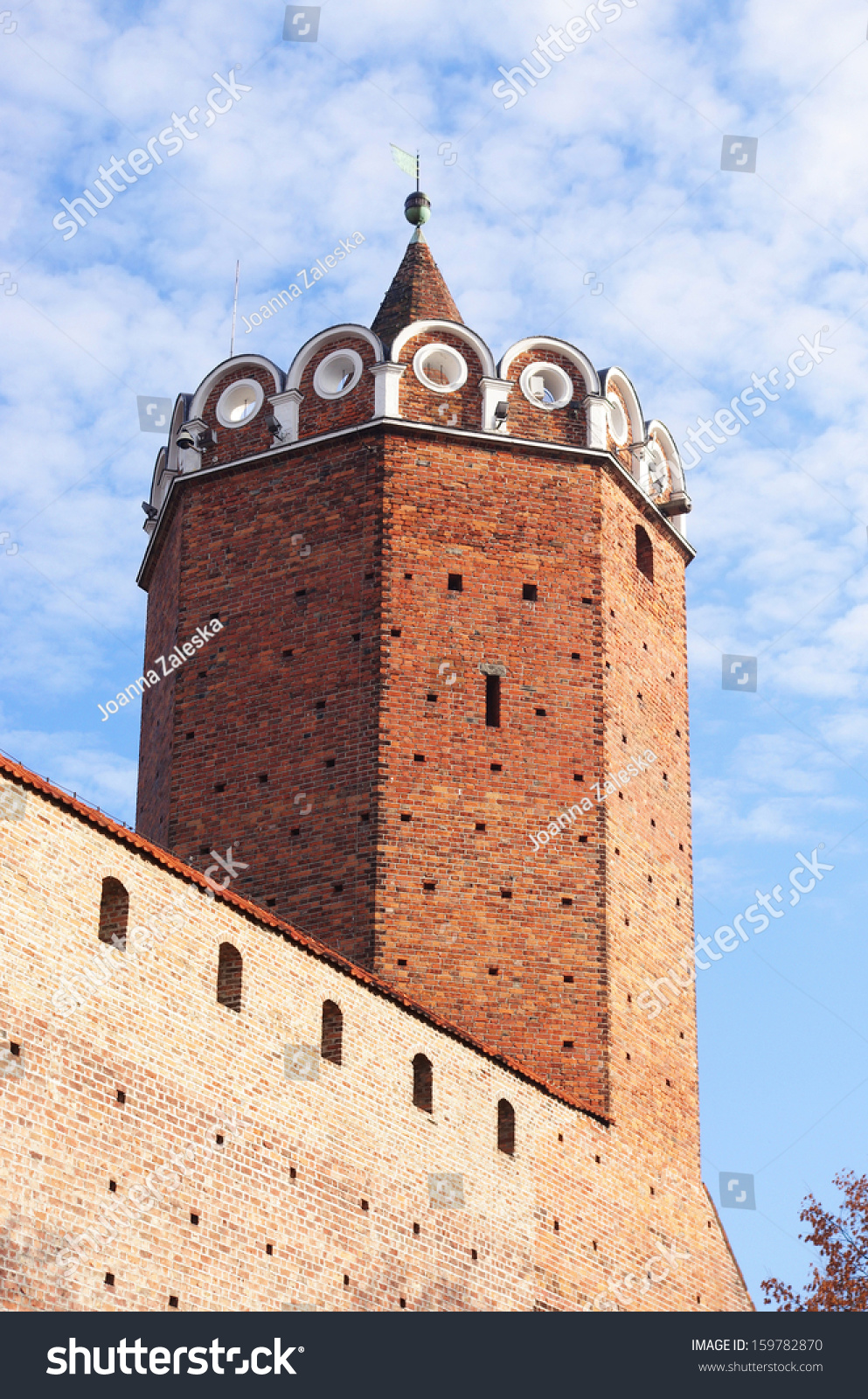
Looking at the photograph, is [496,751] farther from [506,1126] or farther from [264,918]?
[264,918]

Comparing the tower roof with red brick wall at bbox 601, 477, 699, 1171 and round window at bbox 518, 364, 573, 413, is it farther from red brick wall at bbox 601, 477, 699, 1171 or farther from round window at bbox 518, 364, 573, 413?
red brick wall at bbox 601, 477, 699, 1171

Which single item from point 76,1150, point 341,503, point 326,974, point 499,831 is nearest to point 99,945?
point 76,1150

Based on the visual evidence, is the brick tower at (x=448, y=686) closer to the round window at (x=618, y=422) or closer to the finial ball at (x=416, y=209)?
the round window at (x=618, y=422)

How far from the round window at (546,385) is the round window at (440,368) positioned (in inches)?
26.9

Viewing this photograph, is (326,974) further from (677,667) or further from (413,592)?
(677,667)

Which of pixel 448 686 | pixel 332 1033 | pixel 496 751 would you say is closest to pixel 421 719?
pixel 448 686

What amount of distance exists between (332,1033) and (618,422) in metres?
8.89

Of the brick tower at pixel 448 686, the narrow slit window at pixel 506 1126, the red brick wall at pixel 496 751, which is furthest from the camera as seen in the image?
the brick tower at pixel 448 686

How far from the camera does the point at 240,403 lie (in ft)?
70.1

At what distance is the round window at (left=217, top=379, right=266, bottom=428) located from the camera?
2109 centimetres

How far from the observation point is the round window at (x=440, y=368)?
2067 centimetres

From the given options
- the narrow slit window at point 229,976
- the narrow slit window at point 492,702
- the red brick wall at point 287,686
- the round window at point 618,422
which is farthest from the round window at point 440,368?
the narrow slit window at point 229,976

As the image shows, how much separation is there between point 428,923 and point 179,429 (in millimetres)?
6540

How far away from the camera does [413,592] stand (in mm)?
19641
